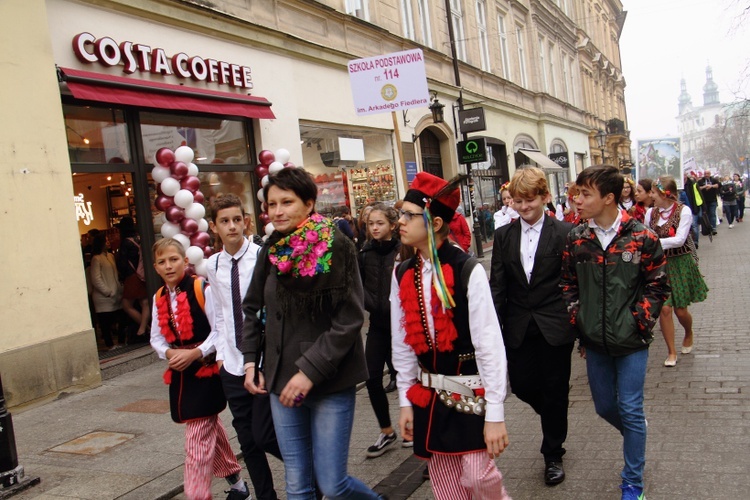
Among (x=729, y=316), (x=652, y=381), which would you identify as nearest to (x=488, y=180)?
Result: (x=729, y=316)

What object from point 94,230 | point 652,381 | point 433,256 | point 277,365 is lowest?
point 652,381

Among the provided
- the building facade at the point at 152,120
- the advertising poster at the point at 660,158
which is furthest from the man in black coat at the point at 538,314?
the advertising poster at the point at 660,158

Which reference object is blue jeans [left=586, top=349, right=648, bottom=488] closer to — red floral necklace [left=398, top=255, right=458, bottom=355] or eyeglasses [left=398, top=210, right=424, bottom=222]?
red floral necklace [left=398, top=255, right=458, bottom=355]

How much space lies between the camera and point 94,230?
9.18 meters

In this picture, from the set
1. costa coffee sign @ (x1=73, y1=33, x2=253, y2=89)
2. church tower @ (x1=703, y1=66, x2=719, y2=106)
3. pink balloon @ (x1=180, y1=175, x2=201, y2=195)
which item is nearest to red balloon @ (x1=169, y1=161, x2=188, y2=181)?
pink balloon @ (x1=180, y1=175, x2=201, y2=195)

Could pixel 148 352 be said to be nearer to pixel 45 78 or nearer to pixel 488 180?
pixel 45 78

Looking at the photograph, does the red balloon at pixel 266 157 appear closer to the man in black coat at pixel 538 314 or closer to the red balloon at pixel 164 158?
the red balloon at pixel 164 158

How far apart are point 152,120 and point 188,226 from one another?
6.19 feet

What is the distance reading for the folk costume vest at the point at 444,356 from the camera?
2672mm

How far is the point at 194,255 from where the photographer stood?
7.59 m

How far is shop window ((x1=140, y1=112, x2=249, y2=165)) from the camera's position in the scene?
347 inches

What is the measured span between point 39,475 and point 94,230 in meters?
5.13

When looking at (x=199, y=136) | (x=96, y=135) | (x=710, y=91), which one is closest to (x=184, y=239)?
(x=96, y=135)

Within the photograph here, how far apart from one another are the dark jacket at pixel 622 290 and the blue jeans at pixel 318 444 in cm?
136
